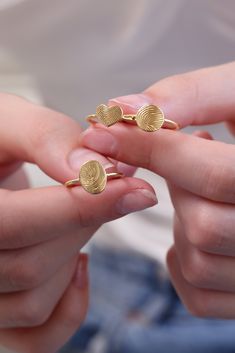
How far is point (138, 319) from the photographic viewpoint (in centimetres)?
80

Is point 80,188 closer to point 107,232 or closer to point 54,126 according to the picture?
point 54,126

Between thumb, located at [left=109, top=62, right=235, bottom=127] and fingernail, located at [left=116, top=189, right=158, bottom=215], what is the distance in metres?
0.09

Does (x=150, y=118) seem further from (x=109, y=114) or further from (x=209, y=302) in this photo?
(x=209, y=302)

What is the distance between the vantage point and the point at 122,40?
0.82 metres

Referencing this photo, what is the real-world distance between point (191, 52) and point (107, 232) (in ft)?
1.08

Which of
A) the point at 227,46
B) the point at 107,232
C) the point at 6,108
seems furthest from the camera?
the point at 107,232

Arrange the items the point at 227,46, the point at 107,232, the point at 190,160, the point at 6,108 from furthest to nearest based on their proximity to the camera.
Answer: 1. the point at 107,232
2. the point at 227,46
3. the point at 6,108
4. the point at 190,160

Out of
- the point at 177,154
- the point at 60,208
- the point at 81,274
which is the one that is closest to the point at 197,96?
the point at 177,154

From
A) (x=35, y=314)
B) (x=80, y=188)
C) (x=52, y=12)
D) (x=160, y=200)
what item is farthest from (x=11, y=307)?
(x=52, y=12)

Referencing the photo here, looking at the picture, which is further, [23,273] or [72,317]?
[72,317]

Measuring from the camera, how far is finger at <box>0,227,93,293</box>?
1.97 feet

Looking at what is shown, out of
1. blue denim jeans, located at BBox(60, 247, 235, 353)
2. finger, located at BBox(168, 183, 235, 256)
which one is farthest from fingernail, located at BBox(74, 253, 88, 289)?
finger, located at BBox(168, 183, 235, 256)

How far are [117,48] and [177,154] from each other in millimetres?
350

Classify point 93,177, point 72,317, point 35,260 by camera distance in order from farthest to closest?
point 72,317 < point 35,260 < point 93,177
